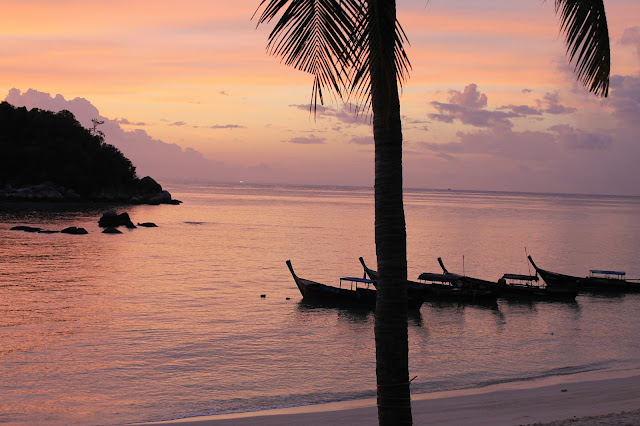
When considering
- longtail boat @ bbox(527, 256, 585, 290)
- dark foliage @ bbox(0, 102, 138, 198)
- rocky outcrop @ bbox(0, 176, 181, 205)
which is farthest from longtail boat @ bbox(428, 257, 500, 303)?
dark foliage @ bbox(0, 102, 138, 198)

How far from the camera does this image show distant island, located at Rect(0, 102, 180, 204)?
396ft

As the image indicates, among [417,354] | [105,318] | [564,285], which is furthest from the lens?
[564,285]

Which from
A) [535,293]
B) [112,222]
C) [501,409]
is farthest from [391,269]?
[112,222]

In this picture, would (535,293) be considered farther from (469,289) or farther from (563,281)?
(563,281)

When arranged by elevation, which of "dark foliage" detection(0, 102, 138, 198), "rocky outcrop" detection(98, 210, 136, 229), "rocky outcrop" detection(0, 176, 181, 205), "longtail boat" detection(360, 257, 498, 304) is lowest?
"longtail boat" detection(360, 257, 498, 304)

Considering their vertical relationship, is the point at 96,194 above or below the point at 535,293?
above

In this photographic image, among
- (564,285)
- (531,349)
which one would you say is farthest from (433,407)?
(564,285)

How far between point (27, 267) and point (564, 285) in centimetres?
3736

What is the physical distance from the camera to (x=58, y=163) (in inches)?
4899

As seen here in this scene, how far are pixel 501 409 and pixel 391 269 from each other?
11115mm

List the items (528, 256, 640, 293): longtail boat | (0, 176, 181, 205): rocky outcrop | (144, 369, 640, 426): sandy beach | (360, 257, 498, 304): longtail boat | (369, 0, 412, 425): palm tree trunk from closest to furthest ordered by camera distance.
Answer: (369, 0, 412, 425): palm tree trunk
(144, 369, 640, 426): sandy beach
(360, 257, 498, 304): longtail boat
(528, 256, 640, 293): longtail boat
(0, 176, 181, 205): rocky outcrop

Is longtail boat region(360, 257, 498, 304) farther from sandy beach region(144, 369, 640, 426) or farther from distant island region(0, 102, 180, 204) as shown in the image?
distant island region(0, 102, 180, 204)

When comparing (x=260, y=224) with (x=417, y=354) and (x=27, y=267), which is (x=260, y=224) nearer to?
(x=27, y=267)

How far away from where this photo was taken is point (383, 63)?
550 cm
